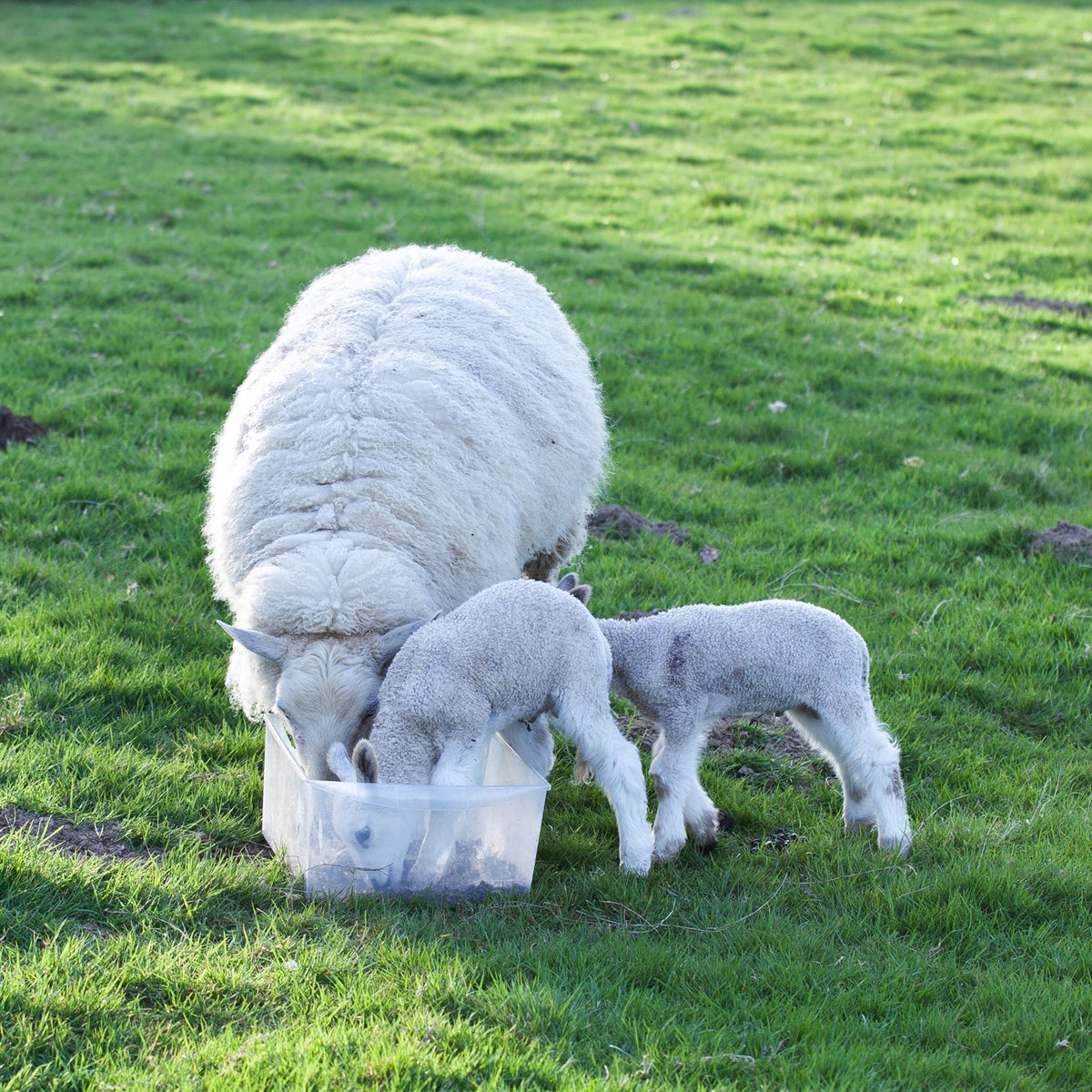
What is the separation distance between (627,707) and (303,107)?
1390 centimetres

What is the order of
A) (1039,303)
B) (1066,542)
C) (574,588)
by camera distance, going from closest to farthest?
(574,588) → (1066,542) → (1039,303)

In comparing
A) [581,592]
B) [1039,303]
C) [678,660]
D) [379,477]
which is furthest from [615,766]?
[1039,303]

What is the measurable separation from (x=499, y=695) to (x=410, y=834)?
0.49 meters

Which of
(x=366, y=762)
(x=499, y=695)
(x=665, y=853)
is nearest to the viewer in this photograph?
(x=366, y=762)

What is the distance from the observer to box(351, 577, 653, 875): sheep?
3.56m

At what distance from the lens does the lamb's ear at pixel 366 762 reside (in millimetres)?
3475

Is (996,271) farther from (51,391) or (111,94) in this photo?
(111,94)

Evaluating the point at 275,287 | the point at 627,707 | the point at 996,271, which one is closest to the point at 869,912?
the point at 627,707

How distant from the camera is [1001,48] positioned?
19391 millimetres

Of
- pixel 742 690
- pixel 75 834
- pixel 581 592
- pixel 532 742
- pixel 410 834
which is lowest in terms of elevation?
pixel 75 834

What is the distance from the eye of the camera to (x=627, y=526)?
6.67m

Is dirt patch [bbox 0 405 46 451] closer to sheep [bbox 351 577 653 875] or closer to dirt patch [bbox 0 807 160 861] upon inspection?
dirt patch [bbox 0 807 160 861]

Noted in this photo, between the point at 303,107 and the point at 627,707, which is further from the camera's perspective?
the point at 303,107

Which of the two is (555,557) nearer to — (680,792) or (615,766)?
(680,792)
